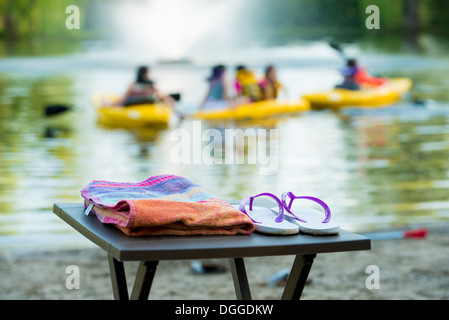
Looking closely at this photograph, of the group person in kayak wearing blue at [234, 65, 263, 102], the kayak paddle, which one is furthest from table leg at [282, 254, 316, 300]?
person in kayak wearing blue at [234, 65, 263, 102]

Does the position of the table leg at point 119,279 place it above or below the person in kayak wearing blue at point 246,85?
below

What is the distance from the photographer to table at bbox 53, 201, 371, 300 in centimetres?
113

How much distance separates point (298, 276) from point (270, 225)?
10 cm

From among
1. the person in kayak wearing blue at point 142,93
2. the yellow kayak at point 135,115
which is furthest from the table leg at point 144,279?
the person in kayak wearing blue at point 142,93

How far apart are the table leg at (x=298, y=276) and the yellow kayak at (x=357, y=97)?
7.81 m

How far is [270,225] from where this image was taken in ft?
4.12

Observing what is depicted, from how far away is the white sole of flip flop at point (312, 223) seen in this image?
1233 millimetres

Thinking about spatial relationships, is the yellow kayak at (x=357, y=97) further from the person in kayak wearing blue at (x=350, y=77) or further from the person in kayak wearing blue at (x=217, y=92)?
the person in kayak wearing blue at (x=217, y=92)

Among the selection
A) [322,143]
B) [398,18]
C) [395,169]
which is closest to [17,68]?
[398,18]

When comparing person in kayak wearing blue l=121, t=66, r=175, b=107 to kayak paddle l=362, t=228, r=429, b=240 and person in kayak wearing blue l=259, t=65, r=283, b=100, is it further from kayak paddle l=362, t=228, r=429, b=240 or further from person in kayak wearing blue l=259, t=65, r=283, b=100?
kayak paddle l=362, t=228, r=429, b=240

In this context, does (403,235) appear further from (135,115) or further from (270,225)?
(135,115)

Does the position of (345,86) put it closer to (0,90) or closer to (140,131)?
(140,131)

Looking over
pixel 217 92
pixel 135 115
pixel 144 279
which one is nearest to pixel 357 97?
pixel 217 92
